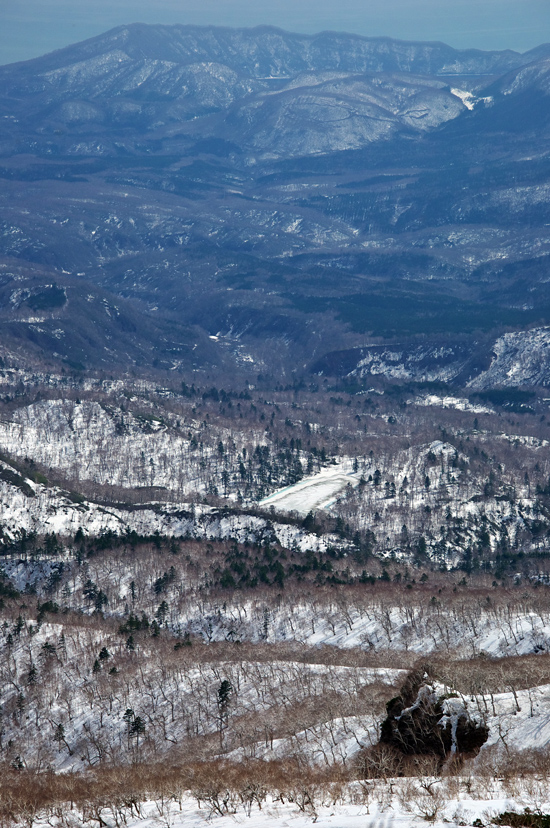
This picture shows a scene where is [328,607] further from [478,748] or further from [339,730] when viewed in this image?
[478,748]

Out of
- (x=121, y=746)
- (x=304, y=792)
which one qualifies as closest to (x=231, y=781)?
(x=304, y=792)

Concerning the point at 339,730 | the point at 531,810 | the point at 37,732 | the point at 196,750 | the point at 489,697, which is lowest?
the point at 37,732

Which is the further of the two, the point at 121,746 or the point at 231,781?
the point at 121,746

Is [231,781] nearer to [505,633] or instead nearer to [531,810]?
[531,810]

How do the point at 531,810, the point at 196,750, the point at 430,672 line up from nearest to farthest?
the point at 531,810
the point at 430,672
the point at 196,750

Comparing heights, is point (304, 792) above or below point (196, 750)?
above

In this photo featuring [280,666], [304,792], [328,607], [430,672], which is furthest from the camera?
[328,607]
